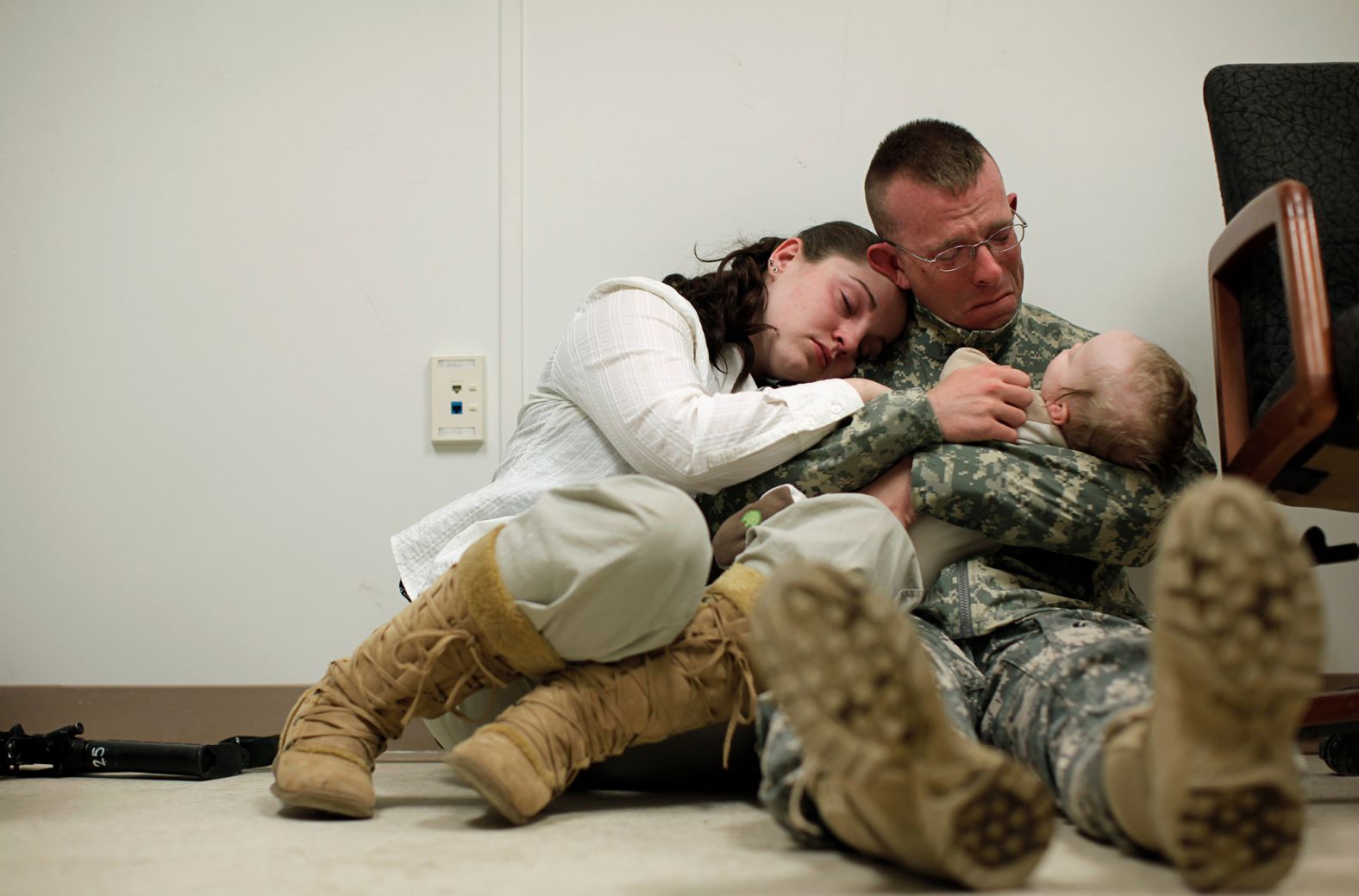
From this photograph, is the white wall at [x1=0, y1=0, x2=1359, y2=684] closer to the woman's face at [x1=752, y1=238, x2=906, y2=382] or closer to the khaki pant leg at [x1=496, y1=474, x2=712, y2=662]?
the woman's face at [x1=752, y1=238, x2=906, y2=382]

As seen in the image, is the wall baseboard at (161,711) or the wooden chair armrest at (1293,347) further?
the wall baseboard at (161,711)

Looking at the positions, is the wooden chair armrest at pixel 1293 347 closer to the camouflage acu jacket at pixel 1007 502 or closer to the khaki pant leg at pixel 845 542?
the camouflage acu jacket at pixel 1007 502

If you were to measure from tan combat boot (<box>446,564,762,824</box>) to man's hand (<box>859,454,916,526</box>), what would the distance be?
0.25 meters

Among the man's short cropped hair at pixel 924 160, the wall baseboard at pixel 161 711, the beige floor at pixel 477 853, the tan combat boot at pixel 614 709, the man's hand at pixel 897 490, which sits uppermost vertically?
the man's short cropped hair at pixel 924 160

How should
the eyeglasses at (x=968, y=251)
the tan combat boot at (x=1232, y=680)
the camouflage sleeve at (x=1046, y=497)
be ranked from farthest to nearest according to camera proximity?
the eyeglasses at (x=968, y=251) < the camouflage sleeve at (x=1046, y=497) < the tan combat boot at (x=1232, y=680)

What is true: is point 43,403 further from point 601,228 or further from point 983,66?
point 983,66

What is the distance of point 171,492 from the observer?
5.83ft

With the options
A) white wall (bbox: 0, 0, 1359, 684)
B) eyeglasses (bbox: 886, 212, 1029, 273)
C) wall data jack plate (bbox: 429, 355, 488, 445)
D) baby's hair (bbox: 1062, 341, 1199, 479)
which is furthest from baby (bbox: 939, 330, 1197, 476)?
wall data jack plate (bbox: 429, 355, 488, 445)

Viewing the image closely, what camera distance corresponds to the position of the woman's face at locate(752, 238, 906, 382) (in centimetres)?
146

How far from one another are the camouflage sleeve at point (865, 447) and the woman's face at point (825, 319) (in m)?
0.20

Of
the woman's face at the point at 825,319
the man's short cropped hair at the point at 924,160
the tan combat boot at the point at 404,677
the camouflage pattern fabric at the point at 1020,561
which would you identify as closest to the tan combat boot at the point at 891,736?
the camouflage pattern fabric at the point at 1020,561

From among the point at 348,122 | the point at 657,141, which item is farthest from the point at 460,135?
the point at 657,141

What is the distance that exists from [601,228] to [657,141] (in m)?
0.17

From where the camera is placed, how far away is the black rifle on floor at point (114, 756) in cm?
135
